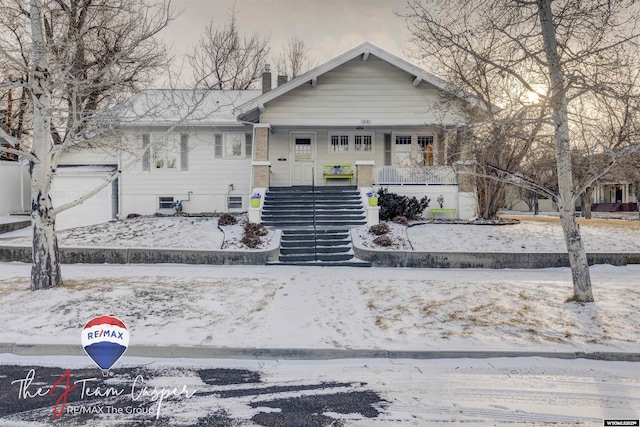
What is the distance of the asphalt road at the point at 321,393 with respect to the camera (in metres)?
3.42

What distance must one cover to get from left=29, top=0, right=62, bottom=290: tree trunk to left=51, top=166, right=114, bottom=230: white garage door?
1038 cm

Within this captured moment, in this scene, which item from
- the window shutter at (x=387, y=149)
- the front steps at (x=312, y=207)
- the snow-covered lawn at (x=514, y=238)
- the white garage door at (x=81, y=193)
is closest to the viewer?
the snow-covered lawn at (x=514, y=238)

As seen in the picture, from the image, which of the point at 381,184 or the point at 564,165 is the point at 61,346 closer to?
the point at 564,165

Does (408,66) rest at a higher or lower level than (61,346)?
higher

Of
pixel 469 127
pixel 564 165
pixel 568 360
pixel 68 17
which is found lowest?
pixel 568 360

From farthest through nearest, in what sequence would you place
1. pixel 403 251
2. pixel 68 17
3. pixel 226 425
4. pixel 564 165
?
Answer: 1. pixel 403 251
2. pixel 68 17
3. pixel 564 165
4. pixel 226 425

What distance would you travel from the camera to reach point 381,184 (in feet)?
50.8

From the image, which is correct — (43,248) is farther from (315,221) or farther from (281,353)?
(315,221)

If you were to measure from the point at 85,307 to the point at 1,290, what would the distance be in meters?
2.51

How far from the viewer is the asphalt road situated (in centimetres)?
342

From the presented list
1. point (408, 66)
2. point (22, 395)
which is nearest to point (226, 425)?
point (22, 395)

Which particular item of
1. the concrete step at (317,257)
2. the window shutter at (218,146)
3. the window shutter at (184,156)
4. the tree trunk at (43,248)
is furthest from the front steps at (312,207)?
the tree trunk at (43,248)

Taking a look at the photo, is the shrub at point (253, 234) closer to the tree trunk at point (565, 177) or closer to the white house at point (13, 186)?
the tree trunk at point (565, 177)

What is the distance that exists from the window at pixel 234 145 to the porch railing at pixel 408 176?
20.1 ft
